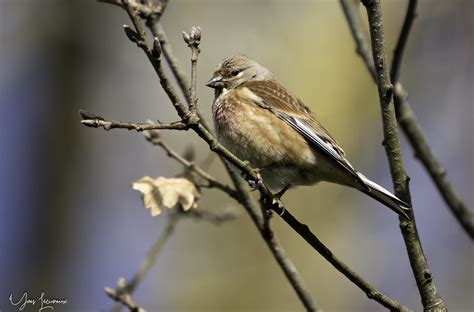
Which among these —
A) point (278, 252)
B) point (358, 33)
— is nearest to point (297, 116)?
point (358, 33)

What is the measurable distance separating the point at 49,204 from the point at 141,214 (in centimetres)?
143

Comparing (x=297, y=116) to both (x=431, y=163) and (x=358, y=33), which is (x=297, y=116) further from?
(x=431, y=163)

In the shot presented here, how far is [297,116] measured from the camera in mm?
5141

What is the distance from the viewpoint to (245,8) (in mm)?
12602

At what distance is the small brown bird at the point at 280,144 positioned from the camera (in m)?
4.71

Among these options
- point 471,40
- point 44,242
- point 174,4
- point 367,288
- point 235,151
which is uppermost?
point 174,4

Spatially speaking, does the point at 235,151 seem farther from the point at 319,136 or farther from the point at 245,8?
the point at 245,8

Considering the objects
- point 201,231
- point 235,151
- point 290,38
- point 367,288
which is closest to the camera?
point 367,288

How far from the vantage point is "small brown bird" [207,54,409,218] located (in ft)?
15.5

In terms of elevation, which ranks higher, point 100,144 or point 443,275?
point 100,144

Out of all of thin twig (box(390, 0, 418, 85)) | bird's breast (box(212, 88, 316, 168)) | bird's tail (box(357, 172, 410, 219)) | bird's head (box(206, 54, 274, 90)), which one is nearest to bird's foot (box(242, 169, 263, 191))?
bird's tail (box(357, 172, 410, 219))

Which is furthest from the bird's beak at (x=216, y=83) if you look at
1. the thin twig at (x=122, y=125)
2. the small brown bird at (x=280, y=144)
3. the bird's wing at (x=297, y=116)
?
the thin twig at (x=122, y=125)

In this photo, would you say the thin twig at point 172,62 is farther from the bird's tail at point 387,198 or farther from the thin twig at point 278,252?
the bird's tail at point 387,198

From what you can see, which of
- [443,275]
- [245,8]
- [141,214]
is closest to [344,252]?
[443,275]
